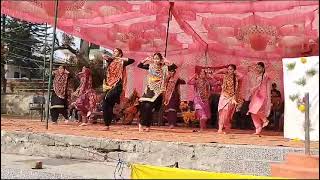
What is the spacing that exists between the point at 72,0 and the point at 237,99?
3.98 m

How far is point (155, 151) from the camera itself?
252 inches

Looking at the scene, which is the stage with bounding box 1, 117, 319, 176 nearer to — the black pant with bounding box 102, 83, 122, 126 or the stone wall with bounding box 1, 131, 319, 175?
the stone wall with bounding box 1, 131, 319, 175

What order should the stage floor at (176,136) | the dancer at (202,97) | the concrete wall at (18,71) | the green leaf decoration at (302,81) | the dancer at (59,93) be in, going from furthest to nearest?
the concrete wall at (18,71) → the dancer at (59,93) → the dancer at (202,97) → the stage floor at (176,136) → the green leaf decoration at (302,81)

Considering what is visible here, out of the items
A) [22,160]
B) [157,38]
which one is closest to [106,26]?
[157,38]

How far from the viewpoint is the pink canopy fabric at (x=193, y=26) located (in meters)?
8.59

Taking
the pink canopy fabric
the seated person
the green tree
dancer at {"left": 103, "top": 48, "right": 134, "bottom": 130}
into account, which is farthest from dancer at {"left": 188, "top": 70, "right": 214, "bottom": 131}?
the green tree

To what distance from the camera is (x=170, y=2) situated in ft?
30.3

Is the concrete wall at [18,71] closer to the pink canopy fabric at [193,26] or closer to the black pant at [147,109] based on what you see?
the pink canopy fabric at [193,26]

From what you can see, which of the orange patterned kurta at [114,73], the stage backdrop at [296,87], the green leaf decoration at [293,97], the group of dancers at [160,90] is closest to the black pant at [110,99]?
the group of dancers at [160,90]

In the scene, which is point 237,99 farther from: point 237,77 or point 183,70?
point 183,70

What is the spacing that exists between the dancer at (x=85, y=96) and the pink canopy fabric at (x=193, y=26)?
1102 mm

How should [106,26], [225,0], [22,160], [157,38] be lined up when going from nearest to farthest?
[22,160] < [225,0] < [106,26] < [157,38]

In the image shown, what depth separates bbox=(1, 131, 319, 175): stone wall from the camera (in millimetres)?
5965

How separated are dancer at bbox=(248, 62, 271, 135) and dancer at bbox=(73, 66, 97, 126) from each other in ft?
13.8
